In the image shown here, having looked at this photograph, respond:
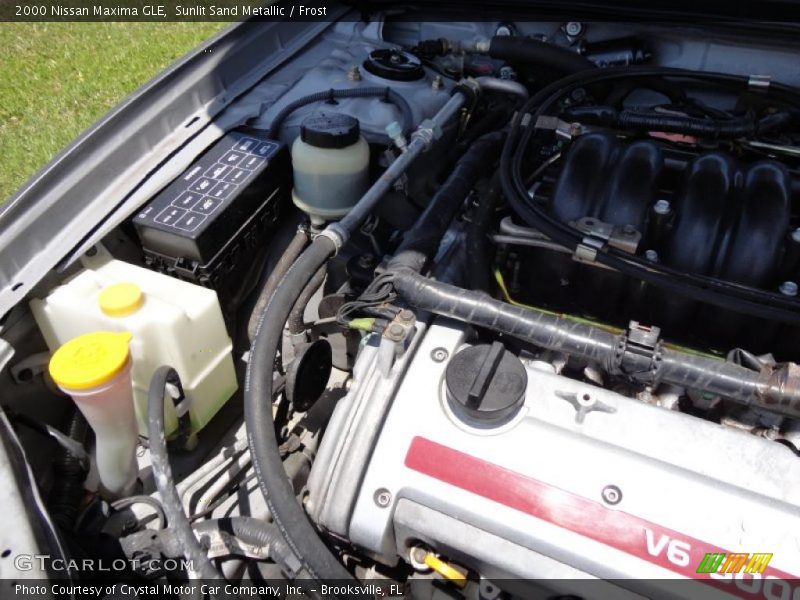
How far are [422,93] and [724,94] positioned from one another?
0.79 metres

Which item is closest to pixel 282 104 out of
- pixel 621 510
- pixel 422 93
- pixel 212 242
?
pixel 422 93

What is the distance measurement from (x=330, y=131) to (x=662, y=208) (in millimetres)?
710

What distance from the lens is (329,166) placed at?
137 cm

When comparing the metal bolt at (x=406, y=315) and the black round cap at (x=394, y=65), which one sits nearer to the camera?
the metal bolt at (x=406, y=315)

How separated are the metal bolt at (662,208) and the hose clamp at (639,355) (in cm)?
26

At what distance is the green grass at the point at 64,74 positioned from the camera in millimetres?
3324

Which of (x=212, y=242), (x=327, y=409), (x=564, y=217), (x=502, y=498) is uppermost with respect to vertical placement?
(x=564, y=217)

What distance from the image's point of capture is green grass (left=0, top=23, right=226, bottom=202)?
3.32 m

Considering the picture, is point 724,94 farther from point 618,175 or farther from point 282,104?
point 282,104

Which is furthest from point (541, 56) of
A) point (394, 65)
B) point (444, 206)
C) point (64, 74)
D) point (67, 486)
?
point (64, 74)

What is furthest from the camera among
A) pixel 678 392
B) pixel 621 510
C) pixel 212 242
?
pixel 212 242

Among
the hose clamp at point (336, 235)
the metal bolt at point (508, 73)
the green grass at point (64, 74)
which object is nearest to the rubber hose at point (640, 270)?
the hose clamp at point (336, 235)

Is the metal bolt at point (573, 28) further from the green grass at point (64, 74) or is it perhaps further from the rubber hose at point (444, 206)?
the green grass at point (64, 74)

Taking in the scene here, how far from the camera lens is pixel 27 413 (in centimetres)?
117
